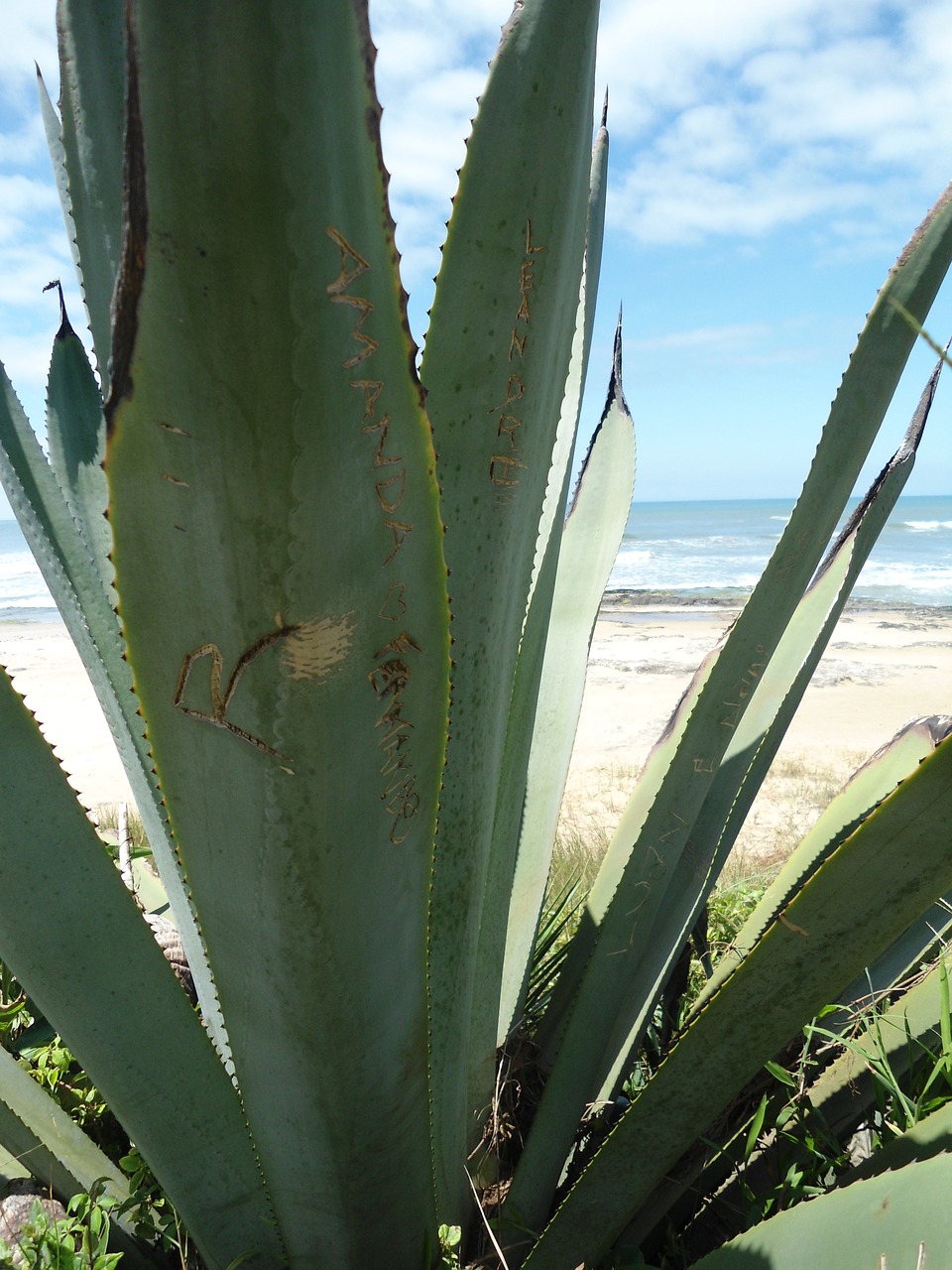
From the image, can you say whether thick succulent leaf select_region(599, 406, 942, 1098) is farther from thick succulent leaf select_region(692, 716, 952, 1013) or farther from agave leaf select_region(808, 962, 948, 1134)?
agave leaf select_region(808, 962, 948, 1134)

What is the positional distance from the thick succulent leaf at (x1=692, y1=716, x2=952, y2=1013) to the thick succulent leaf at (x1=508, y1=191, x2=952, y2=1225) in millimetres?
150

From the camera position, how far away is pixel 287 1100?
0.79 m

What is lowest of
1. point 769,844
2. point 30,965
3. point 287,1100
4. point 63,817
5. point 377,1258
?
point 769,844

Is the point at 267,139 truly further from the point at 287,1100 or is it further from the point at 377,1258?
the point at 377,1258

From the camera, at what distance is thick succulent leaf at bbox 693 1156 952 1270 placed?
1.91 ft

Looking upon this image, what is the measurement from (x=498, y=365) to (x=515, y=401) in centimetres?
3

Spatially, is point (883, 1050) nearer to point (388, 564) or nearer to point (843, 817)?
point (843, 817)

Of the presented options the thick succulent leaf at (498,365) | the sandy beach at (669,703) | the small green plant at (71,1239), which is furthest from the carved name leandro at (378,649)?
the sandy beach at (669,703)

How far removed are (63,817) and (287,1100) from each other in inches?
12.2

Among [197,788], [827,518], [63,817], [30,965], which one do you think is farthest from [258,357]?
[827,518]

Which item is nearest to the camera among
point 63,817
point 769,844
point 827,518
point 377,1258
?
point 63,817

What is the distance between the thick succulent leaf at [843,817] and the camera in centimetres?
127

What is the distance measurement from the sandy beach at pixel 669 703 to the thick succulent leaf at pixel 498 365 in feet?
8.67

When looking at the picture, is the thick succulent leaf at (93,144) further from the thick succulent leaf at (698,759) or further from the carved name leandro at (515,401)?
the thick succulent leaf at (698,759)
